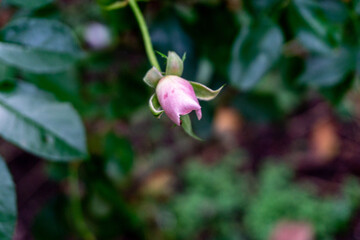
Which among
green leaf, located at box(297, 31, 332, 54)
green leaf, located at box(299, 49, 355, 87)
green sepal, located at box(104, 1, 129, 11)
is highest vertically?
green sepal, located at box(104, 1, 129, 11)

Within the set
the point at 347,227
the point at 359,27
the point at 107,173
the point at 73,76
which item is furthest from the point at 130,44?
the point at 347,227

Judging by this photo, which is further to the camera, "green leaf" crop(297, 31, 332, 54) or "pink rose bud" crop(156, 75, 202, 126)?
"green leaf" crop(297, 31, 332, 54)

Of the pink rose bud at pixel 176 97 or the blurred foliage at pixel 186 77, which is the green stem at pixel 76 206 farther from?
the pink rose bud at pixel 176 97

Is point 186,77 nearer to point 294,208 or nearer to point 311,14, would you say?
point 311,14

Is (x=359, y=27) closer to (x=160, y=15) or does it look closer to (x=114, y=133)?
(x=160, y=15)

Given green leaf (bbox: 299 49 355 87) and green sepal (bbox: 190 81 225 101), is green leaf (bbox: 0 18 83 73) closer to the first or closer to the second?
green sepal (bbox: 190 81 225 101)

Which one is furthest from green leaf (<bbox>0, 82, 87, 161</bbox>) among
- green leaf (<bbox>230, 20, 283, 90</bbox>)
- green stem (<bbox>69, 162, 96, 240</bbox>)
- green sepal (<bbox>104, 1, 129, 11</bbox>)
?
green stem (<bbox>69, 162, 96, 240</bbox>)
